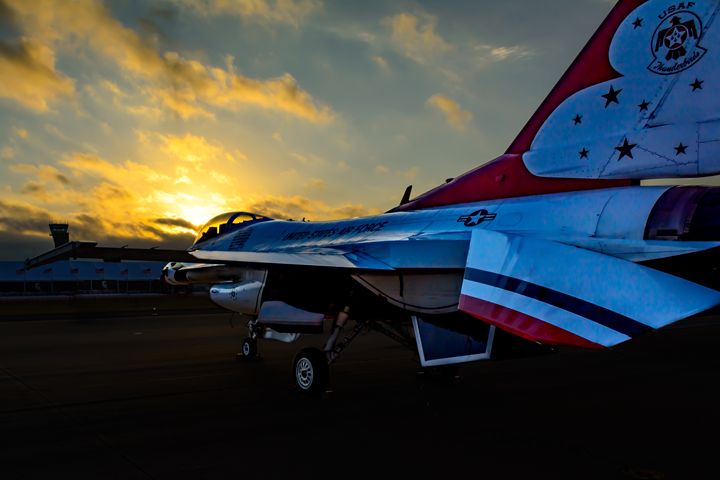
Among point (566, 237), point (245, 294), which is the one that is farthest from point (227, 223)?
point (566, 237)

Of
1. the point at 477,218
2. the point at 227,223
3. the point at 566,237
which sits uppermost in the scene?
the point at 227,223

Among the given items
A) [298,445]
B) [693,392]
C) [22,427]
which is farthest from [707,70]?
[22,427]

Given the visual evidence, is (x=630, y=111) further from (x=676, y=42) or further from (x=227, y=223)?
(x=227, y=223)

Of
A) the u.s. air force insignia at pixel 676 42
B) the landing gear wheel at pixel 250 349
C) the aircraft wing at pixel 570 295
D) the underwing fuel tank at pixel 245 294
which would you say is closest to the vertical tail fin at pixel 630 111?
the u.s. air force insignia at pixel 676 42

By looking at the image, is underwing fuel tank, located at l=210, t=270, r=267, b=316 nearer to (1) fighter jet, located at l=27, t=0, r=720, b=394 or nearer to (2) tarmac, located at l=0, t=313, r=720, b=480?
(1) fighter jet, located at l=27, t=0, r=720, b=394

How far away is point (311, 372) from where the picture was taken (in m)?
7.55

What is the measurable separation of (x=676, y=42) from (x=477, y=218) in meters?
2.84

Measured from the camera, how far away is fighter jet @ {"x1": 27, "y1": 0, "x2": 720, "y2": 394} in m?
4.79

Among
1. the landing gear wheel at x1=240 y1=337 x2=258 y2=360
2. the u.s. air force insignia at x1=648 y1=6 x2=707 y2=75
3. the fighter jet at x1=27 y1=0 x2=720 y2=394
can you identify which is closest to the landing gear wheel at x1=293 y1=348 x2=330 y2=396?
the fighter jet at x1=27 y1=0 x2=720 y2=394

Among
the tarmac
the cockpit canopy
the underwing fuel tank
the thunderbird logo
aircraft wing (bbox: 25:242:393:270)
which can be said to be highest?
the cockpit canopy

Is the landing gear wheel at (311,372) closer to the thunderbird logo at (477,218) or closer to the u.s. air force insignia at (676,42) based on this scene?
the thunderbird logo at (477,218)

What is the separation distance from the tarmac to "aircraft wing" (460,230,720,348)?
3.98ft

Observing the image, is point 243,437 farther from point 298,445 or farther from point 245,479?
point 245,479

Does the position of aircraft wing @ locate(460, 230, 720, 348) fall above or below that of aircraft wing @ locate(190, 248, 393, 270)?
below
